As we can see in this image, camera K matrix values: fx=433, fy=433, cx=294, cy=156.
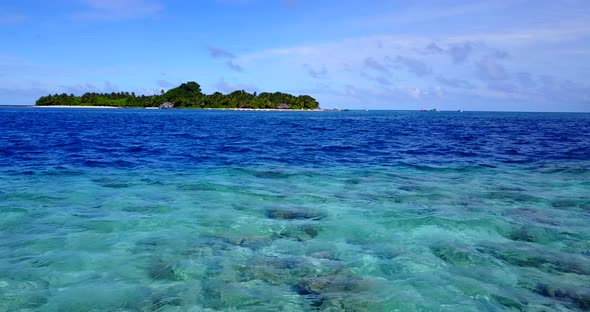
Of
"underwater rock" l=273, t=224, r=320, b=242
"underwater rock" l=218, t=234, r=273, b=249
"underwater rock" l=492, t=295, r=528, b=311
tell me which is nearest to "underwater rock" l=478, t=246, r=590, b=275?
"underwater rock" l=492, t=295, r=528, b=311

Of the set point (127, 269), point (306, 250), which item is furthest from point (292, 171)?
point (127, 269)

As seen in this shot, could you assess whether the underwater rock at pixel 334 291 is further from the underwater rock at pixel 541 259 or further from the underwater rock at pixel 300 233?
the underwater rock at pixel 541 259

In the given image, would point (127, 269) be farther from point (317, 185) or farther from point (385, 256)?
point (317, 185)

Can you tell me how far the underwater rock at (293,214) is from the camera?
11906 mm

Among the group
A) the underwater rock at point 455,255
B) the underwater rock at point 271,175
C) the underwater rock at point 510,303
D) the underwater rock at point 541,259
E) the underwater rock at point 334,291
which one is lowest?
the underwater rock at point 510,303

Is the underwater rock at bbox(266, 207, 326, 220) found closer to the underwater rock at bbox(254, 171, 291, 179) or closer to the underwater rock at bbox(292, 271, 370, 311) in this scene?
the underwater rock at bbox(292, 271, 370, 311)

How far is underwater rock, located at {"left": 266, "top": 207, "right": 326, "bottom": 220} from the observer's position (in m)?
11.9

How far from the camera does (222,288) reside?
739 cm

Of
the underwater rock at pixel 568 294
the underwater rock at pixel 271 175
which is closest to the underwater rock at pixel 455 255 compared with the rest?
the underwater rock at pixel 568 294

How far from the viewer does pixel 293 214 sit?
1225 centimetres

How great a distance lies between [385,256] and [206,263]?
3675 millimetres

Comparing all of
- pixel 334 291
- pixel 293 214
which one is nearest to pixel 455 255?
pixel 334 291

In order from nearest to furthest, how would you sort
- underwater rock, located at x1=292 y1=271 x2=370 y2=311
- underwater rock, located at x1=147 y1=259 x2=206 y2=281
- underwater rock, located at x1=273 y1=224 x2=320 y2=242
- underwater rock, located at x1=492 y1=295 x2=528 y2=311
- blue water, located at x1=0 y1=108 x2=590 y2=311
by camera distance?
underwater rock, located at x1=292 y1=271 x2=370 y2=311
underwater rock, located at x1=492 y1=295 x2=528 y2=311
blue water, located at x1=0 y1=108 x2=590 y2=311
underwater rock, located at x1=147 y1=259 x2=206 y2=281
underwater rock, located at x1=273 y1=224 x2=320 y2=242

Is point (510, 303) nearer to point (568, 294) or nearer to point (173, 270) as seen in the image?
point (568, 294)
